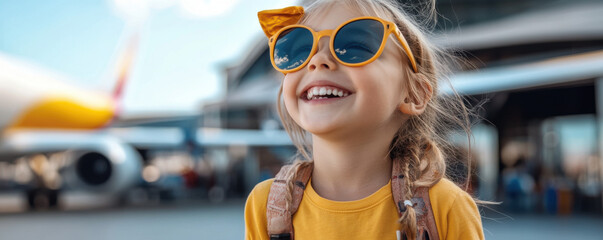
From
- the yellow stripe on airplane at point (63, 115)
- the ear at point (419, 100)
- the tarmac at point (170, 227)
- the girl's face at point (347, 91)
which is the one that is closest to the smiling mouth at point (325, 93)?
the girl's face at point (347, 91)

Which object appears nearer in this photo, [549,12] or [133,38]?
[133,38]

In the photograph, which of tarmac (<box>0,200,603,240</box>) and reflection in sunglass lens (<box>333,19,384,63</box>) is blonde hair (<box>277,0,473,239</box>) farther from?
tarmac (<box>0,200,603,240</box>)

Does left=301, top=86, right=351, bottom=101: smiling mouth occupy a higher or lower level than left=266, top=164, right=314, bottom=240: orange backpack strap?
higher

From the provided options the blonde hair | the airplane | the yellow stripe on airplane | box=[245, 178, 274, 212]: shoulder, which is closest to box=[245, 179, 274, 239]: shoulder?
box=[245, 178, 274, 212]: shoulder

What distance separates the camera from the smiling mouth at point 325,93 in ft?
3.30

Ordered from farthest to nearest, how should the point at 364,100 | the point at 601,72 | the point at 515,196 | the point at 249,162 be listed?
the point at 249,162, the point at 515,196, the point at 601,72, the point at 364,100

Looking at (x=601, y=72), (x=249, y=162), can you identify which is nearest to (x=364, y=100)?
(x=601, y=72)

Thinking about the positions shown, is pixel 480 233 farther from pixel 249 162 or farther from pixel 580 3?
pixel 580 3

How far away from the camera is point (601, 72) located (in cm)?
829

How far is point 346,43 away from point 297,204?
387 millimetres

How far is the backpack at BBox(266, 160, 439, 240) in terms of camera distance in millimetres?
1023

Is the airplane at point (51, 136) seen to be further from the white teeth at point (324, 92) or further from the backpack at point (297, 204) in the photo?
the white teeth at point (324, 92)

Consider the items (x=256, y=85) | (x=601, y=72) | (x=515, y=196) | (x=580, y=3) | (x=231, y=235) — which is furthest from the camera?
(x=256, y=85)

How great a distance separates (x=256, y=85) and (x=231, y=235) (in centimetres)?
2954
